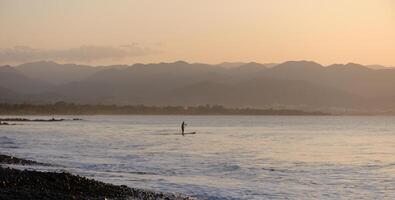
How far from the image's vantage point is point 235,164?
142 ft

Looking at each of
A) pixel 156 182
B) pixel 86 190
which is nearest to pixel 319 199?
pixel 156 182

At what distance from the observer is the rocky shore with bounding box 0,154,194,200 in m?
19.6

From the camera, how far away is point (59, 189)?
2197 cm

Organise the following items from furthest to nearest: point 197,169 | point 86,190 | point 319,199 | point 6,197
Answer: point 197,169 → point 319,199 → point 86,190 → point 6,197

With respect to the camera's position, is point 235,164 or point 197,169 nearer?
point 197,169

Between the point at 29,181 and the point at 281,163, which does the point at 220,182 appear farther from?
the point at 281,163

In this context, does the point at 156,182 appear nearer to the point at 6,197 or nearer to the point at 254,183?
the point at 254,183

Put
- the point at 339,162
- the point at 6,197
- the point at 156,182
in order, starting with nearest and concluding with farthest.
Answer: the point at 6,197 < the point at 156,182 < the point at 339,162

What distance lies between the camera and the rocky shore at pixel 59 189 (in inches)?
773

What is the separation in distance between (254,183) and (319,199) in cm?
576

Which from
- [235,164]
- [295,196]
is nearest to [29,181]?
[295,196]

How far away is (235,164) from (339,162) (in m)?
9.55

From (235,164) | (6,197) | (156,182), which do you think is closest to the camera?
(6,197)

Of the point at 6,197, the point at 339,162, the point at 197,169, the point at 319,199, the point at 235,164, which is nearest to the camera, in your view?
the point at 6,197
